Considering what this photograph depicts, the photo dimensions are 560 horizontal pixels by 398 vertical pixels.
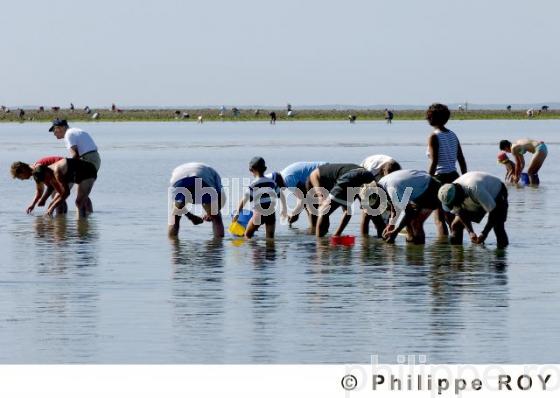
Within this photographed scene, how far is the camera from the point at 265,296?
49.7 ft

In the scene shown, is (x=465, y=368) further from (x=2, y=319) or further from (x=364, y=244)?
(x=364, y=244)

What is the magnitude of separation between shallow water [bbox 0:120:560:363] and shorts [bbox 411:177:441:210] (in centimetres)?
64

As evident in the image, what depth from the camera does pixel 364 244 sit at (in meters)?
19.9

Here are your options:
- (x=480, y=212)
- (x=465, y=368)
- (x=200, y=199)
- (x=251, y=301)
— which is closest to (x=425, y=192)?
(x=480, y=212)

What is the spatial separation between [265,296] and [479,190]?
13.2ft

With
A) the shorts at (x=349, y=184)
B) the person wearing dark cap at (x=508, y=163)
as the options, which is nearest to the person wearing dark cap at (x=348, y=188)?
the shorts at (x=349, y=184)

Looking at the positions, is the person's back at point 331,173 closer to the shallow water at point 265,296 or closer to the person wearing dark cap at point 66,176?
the shallow water at point 265,296

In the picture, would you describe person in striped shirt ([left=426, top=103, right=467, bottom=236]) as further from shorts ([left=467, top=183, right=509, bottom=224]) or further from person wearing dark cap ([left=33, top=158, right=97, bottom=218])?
person wearing dark cap ([left=33, top=158, right=97, bottom=218])

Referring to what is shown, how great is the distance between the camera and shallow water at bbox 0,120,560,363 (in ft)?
40.2

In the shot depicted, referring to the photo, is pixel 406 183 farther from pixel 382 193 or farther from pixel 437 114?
pixel 437 114

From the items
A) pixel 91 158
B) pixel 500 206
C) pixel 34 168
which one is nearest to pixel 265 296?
pixel 500 206

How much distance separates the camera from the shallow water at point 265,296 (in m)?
12.2

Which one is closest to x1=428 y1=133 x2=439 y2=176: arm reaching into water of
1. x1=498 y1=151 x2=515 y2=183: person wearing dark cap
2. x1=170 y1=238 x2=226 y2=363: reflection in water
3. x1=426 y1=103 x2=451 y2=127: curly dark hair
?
x1=426 y1=103 x2=451 y2=127: curly dark hair

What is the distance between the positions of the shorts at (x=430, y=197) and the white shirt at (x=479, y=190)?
0.40 m
